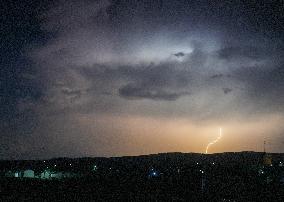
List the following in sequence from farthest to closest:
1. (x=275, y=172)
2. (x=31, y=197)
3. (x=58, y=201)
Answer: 1. (x=275, y=172)
2. (x=31, y=197)
3. (x=58, y=201)

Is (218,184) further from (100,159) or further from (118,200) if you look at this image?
(100,159)

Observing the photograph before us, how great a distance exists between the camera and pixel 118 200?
3275cm

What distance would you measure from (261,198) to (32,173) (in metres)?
64.4

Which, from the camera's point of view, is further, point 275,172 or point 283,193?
point 275,172

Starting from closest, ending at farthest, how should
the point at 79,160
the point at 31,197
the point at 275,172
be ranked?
1. the point at 31,197
2. the point at 275,172
3. the point at 79,160

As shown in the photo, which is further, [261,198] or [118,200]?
[261,198]

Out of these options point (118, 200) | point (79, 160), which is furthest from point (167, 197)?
point (79, 160)

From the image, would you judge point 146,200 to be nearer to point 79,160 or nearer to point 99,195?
point 99,195

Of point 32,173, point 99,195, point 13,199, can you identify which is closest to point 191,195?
point 99,195

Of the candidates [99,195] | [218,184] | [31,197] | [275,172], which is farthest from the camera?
[275,172]

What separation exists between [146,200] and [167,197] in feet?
9.56

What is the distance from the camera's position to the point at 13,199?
31.8 m

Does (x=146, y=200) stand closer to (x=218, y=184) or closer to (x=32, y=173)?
(x=218, y=184)

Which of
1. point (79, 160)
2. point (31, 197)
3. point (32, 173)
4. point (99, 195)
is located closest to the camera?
point (31, 197)
